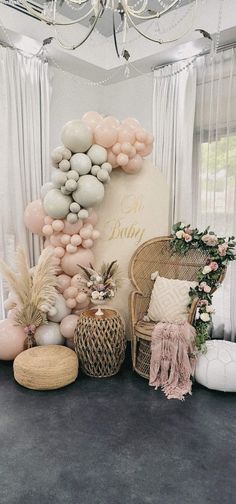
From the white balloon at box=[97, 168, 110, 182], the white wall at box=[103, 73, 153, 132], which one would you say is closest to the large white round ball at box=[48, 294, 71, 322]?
the white balloon at box=[97, 168, 110, 182]

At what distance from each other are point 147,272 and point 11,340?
121 centimetres

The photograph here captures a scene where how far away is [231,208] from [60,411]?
2119 millimetres

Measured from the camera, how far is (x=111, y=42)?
360 centimetres

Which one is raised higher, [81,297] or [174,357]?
[81,297]

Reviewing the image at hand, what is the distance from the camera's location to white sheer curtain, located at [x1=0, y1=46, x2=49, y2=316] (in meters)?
3.05

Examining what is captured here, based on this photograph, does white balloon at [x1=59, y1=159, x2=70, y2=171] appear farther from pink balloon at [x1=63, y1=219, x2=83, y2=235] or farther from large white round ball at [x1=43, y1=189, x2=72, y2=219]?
pink balloon at [x1=63, y1=219, x2=83, y2=235]

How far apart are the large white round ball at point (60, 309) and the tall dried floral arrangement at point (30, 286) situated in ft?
0.23

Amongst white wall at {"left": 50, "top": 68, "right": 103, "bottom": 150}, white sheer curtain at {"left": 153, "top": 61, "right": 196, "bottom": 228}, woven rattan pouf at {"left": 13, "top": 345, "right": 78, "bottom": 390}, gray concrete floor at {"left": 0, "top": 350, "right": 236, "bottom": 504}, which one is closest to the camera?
gray concrete floor at {"left": 0, "top": 350, "right": 236, "bottom": 504}

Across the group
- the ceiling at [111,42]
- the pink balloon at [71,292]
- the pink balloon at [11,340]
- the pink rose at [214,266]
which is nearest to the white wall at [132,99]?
the ceiling at [111,42]

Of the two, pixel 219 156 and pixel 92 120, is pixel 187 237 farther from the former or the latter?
pixel 92 120

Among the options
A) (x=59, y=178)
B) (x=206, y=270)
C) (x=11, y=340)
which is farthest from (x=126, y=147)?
(x=11, y=340)

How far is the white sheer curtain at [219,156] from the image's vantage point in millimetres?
3006

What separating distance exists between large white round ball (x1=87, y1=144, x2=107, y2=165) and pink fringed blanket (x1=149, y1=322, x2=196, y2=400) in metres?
1.33

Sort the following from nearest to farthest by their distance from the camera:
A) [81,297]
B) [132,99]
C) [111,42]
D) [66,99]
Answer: [81,297]
[111,42]
[66,99]
[132,99]
